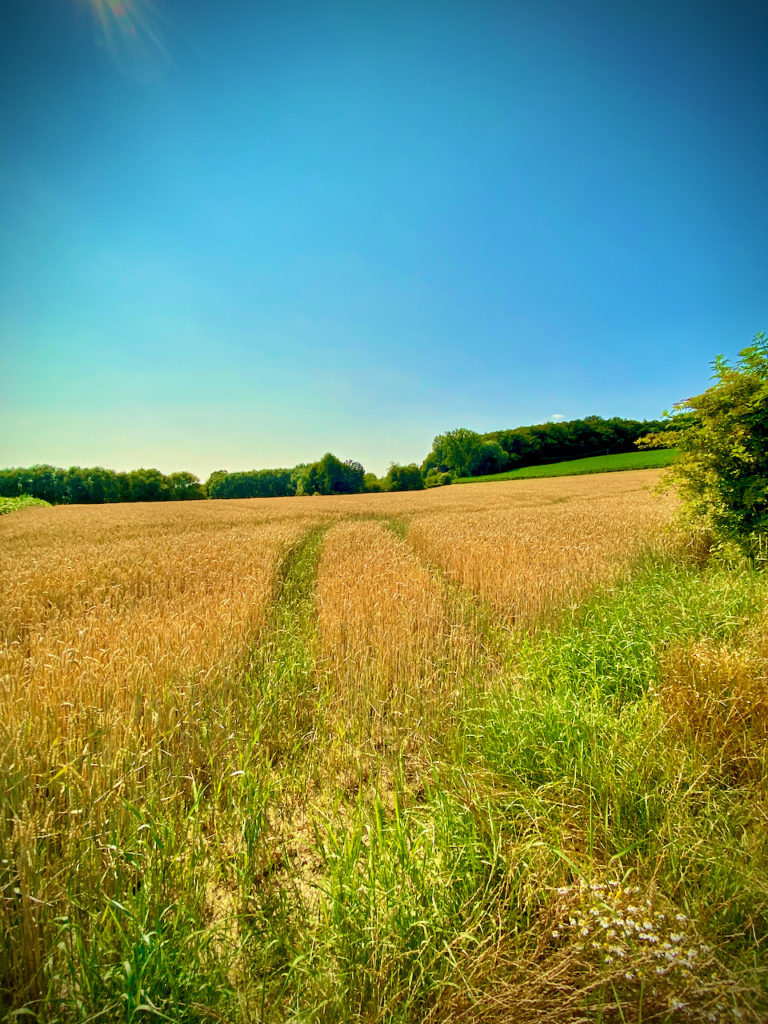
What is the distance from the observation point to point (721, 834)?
2.05 m

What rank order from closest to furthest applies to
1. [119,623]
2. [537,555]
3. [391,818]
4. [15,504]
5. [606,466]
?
[391,818]
[119,623]
[537,555]
[15,504]
[606,466]

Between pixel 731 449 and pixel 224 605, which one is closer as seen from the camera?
pixel 224 605

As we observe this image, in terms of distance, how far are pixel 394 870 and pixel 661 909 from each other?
47.7 inches

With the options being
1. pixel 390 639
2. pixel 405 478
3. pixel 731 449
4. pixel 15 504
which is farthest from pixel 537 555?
pixel 405 478

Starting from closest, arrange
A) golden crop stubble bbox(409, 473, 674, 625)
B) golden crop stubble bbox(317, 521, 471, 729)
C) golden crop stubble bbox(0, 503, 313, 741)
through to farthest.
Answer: golden crop stubble bbox(0, 503, 313, 741) < golden crop stubble bbox(317, 521, 471, 729) < golden crop stubble bbox(409, 473, 674, 625)

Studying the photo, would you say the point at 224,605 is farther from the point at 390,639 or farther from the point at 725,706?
the point at 725,706

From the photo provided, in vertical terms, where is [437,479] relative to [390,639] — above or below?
above

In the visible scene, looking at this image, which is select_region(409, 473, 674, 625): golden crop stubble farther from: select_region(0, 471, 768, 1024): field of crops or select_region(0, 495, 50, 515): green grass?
select_region(0, 495, 50, 515): green grass

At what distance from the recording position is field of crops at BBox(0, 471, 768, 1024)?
4.96 ft

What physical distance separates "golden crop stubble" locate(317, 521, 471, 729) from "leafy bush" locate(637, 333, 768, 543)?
5.57 m

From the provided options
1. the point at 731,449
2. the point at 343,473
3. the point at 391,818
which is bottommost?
the point at 391,818

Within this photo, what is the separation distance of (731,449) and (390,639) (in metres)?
7.18

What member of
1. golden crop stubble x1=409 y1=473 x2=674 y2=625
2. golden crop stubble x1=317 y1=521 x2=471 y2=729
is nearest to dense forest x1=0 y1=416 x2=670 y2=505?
golden crop stubble x1=409 y1=473 x2=674 y2=625

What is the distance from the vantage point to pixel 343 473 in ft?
305
